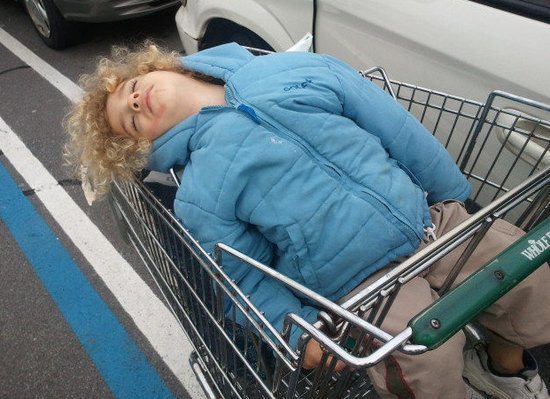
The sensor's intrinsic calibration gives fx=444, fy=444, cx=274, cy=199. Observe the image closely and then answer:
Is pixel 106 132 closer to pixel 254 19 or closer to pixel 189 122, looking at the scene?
pixel 189 122

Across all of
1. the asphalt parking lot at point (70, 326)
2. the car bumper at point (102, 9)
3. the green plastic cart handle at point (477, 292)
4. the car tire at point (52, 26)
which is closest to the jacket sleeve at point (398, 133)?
the green plastic cart handle at point (477, 292)

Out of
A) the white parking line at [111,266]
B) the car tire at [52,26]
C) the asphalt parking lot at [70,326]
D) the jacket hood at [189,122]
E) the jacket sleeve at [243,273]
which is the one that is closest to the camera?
the jacket sleeve at [243,273]

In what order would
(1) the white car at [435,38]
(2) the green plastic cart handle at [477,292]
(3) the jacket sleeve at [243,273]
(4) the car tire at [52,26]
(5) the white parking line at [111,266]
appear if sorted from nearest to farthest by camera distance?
(2) the green plastic cart handle at [477,292]
(3) the jacket sleeve at [243,273]
(1) the white car at [435,38]
(5) the white parking line at [111,266]
(4) the car tire at [52,26]

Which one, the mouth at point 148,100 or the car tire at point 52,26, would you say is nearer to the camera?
the mouth at point 148,100

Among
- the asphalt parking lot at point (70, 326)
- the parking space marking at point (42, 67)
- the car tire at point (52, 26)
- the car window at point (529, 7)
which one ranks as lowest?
the asphalt parking lot at point (70, 326)

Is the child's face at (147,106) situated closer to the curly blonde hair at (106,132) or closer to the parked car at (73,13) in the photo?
the curly blonde hair at (106,132)

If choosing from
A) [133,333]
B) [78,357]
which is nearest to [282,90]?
[133,333]

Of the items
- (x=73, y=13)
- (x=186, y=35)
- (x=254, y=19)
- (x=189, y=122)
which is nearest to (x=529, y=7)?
(x=189, y=122)

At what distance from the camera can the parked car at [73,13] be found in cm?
376

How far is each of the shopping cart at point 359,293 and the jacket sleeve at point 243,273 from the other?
0.04 metres

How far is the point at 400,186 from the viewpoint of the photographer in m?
1.36

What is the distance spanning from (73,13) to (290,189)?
3.51 m

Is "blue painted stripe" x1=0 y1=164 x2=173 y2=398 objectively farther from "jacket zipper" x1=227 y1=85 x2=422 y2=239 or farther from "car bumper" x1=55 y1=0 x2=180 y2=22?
"car bumper" x1=55 y1=0 x2=180 y2=22

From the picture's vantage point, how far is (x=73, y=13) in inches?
152
